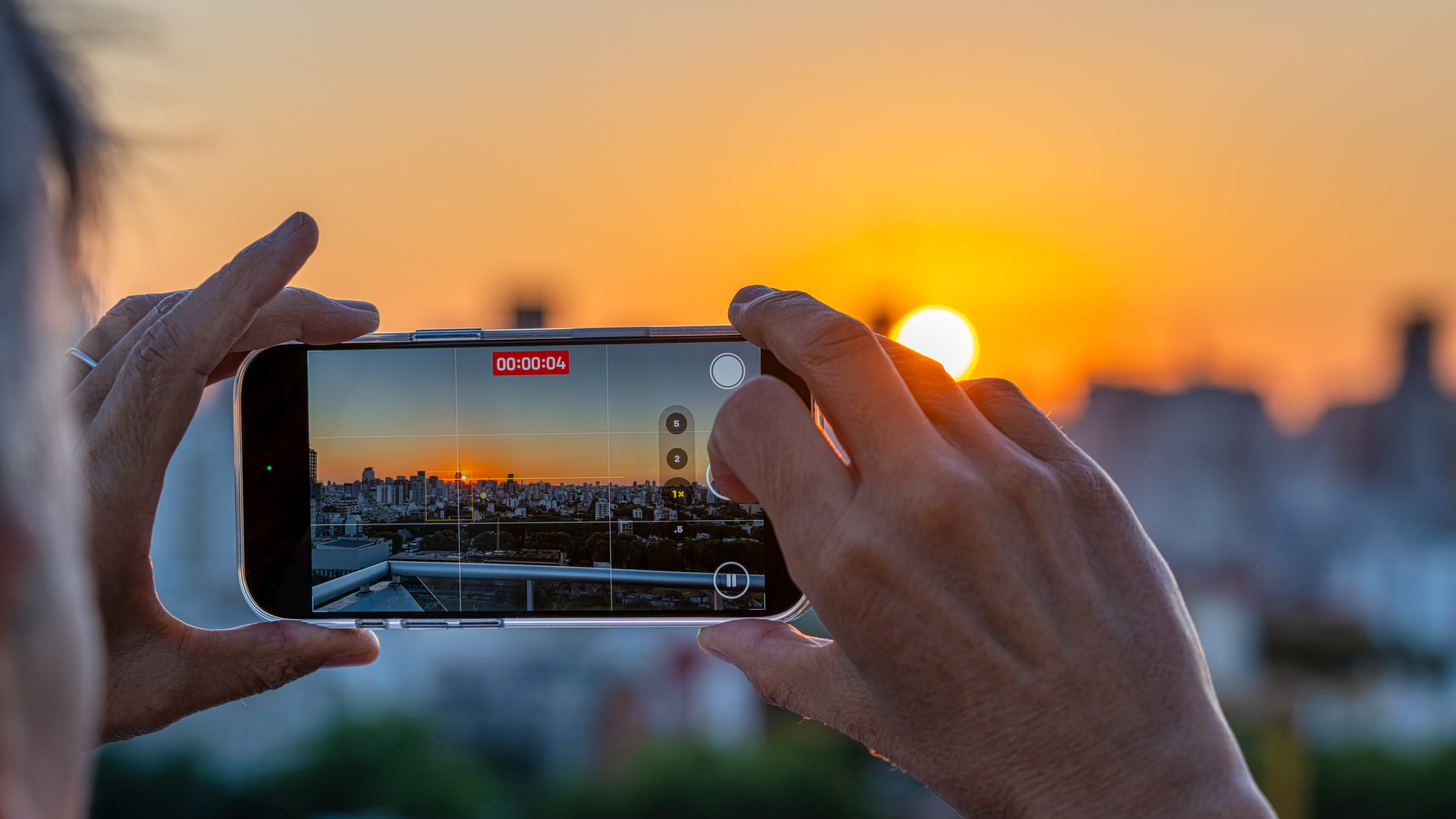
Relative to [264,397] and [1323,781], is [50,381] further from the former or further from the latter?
[1323,781]

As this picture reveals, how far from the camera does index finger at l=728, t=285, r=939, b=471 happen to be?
1209 mm

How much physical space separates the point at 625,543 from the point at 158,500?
94cm

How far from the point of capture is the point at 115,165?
2.28 ft

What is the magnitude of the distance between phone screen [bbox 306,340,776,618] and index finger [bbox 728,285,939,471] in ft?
2.11

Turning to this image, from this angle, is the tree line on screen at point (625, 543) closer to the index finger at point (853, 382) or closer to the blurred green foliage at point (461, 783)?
the index finger at point (853, 382)

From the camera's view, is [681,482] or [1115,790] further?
[681,482]

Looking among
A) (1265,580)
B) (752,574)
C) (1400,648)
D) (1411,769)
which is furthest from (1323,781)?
(752,574)

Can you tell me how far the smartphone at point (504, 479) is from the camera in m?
1.94

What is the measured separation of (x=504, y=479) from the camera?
2053 millimetres

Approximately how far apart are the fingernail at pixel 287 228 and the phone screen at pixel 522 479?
1.23 ft

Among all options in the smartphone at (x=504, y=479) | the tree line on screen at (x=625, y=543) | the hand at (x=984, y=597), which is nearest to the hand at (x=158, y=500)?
the smartphone at (x=504, y=479)

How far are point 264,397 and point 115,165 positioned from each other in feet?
4.57

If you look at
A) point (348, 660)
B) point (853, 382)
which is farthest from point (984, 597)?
point (348, 660)

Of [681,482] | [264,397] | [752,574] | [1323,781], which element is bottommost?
[1323,781]
